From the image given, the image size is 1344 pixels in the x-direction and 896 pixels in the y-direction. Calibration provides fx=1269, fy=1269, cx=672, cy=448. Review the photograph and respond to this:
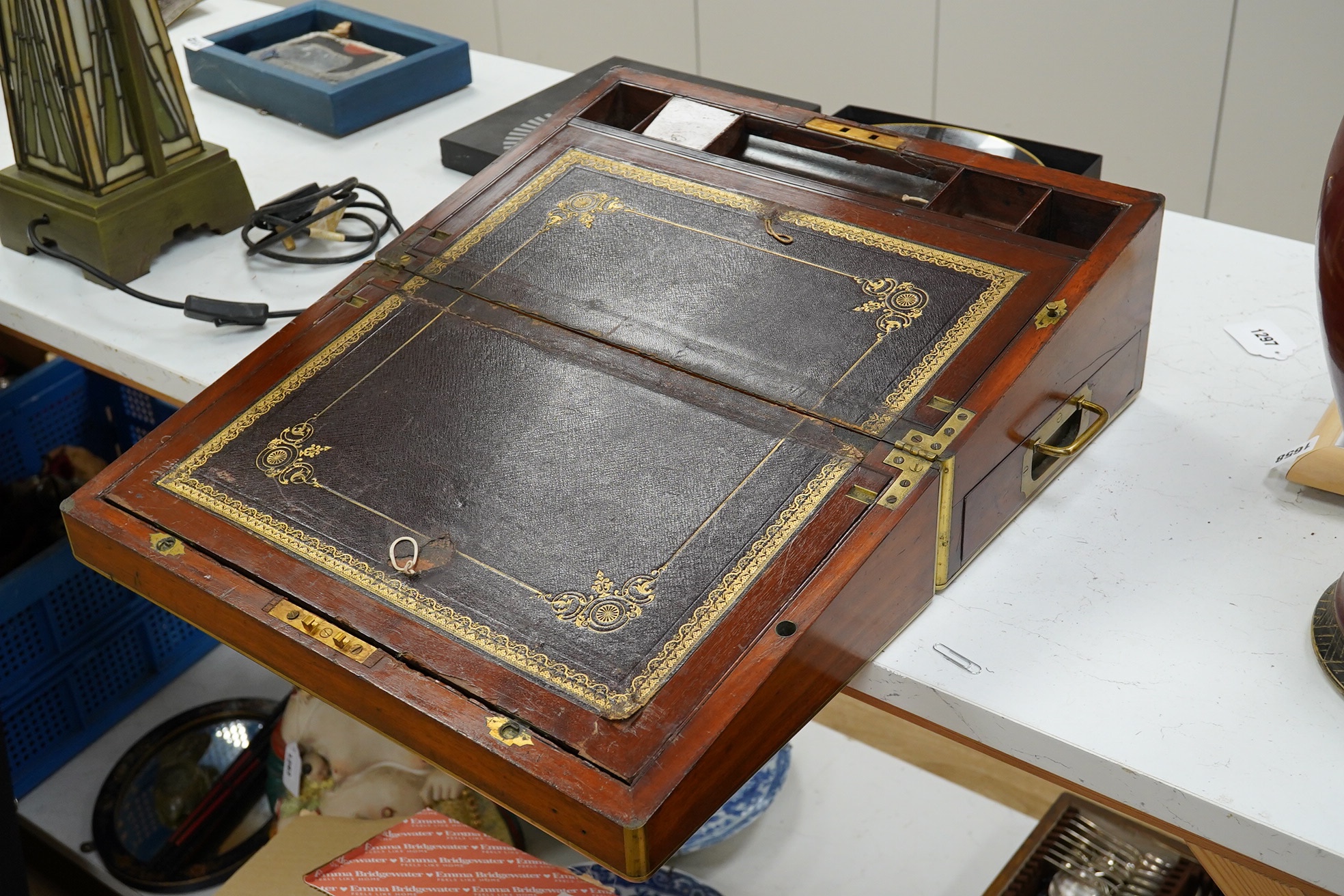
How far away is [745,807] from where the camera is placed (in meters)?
1.49

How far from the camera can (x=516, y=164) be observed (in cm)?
124

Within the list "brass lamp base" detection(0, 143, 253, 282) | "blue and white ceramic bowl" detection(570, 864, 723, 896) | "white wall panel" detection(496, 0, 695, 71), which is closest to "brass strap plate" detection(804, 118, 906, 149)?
"brass lamp base" detection(0, 143, 253, 282)

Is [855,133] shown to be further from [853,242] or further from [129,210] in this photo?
[129,210]

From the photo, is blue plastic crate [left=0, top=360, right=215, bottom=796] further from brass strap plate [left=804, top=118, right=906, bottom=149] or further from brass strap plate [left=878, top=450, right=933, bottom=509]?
brass strap plate [left=878, top=450, right=933, bottom=509]

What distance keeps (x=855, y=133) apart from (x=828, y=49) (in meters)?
1.77

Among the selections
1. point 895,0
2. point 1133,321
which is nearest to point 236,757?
point 1133,321

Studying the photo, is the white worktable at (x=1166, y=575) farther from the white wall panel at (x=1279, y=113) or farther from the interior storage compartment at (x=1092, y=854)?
the white wall panel at (x=1279, y=113)

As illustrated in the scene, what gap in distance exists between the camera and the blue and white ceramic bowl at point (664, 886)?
4.57ft

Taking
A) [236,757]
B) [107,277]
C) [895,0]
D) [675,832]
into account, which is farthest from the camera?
[895,0]

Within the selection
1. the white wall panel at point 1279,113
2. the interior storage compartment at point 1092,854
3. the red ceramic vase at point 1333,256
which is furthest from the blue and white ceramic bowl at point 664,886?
the white wall panel at point 1279,113

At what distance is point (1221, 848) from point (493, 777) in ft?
1.49

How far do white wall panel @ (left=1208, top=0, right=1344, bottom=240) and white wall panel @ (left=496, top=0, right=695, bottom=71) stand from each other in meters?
1.25

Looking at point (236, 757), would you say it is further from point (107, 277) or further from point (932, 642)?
point (932, 642)

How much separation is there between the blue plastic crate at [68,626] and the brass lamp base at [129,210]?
16.6 inches
